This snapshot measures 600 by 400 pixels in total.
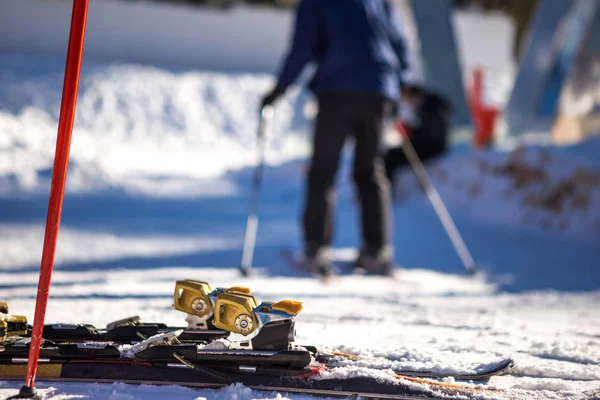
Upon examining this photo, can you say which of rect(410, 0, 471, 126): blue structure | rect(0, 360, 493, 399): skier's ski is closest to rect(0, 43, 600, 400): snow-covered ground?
rect(0, 360, 493, 399): skier's ski

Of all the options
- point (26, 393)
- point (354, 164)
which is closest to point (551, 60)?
point (354, 164)

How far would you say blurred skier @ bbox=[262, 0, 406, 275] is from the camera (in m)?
3.72

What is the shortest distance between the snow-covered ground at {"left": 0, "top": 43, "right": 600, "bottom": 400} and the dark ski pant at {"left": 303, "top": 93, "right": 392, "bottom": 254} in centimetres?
29

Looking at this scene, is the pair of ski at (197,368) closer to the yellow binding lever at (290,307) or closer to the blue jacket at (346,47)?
the yellow binding lever at (290,307)

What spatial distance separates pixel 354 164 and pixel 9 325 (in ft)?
8.26

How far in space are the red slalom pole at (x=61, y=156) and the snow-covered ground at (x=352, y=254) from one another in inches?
7.5

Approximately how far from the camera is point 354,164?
12.8 feet

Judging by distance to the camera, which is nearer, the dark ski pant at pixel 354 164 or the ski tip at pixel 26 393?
the ski tip at pixel 26 393

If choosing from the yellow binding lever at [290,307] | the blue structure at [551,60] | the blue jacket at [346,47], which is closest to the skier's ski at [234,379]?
the yellow binding lever at [290,307]

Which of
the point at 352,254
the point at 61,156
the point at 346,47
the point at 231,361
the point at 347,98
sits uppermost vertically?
the point at 346,47

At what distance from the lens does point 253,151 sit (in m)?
11.7

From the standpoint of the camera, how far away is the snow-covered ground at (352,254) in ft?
6.75

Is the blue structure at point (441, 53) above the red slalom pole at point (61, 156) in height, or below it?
above

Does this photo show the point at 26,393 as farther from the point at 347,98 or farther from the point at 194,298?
the point at 347,98
